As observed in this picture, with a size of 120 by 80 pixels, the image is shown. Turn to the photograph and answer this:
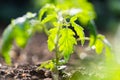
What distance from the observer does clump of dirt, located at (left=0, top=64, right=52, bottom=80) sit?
1688 millimetres

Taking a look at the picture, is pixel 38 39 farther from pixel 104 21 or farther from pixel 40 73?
pixel 40 73

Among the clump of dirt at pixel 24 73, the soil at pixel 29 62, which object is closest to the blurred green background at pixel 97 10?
the soil at pixel 29 62

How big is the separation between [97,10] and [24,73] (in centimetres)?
204

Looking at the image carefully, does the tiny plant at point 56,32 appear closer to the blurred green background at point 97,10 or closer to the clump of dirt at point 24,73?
the clump of dirt at point 24,73

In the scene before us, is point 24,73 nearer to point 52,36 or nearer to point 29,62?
point 52,36

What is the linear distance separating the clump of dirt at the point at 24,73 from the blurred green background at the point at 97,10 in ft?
5.65

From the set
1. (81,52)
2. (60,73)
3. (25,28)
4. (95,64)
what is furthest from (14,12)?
(25,28)

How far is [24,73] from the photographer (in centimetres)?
173

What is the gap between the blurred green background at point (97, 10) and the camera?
3.54 meters

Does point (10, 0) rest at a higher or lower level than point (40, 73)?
higher

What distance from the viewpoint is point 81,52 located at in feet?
7.85

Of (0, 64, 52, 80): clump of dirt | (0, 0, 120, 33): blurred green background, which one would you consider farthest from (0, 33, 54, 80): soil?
(0, 0, 120, 33): blurred green background

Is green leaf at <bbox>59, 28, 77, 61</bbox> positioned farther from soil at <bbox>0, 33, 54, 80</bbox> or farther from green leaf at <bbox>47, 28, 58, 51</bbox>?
soil at <bbox>0, 33, 54, 80</bbox>

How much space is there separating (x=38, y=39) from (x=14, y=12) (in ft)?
2.30
